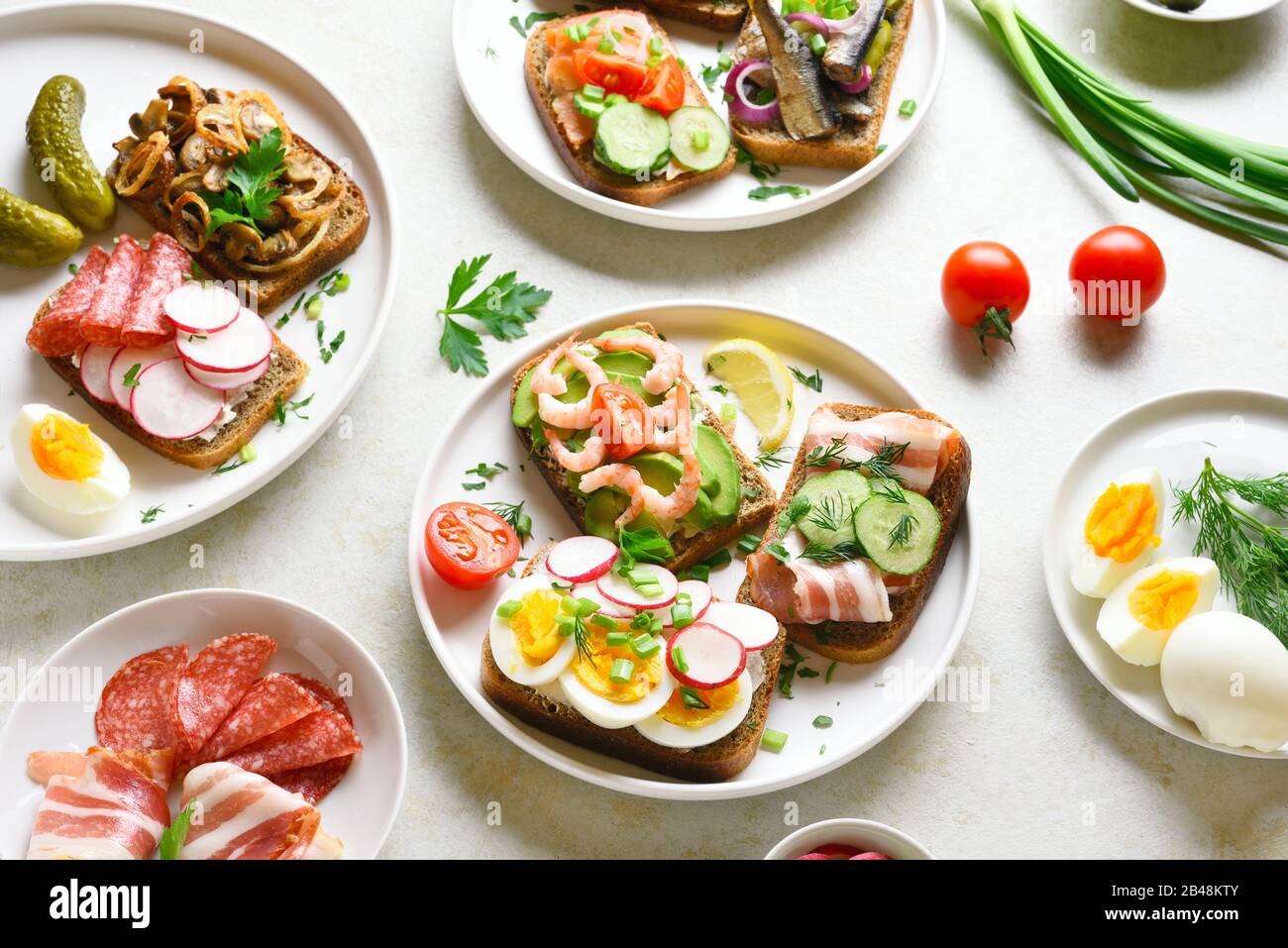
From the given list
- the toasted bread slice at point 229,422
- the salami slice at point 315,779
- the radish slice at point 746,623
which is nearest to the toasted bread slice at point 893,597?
the radish slice at point 746,623

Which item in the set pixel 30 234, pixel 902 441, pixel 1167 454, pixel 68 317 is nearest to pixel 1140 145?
pixel 1167 454

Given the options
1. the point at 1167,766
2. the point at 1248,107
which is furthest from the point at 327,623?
the point at 1248,107

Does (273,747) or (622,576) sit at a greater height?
(622,576)

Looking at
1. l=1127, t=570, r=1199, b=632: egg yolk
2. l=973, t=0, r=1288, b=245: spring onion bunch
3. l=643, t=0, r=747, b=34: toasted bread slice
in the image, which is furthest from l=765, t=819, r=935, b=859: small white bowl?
l=643, t=0, r=747, b=34: toasted bread slice

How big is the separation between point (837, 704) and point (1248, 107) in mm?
2990

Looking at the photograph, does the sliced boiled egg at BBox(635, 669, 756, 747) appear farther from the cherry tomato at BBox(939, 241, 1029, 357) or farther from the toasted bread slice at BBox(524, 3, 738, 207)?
the toasted bread slice at BBox(524, 3, 738, 207)

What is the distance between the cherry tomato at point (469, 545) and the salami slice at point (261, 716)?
54 cm

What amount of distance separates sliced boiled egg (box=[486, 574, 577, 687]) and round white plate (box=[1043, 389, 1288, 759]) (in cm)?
159

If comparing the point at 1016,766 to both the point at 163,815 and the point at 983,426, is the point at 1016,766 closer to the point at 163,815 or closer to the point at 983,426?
the point at 983,426

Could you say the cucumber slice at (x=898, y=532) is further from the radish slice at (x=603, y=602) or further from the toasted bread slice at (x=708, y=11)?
the toasted bread slice at (x=708, y=11)

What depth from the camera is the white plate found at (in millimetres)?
3281

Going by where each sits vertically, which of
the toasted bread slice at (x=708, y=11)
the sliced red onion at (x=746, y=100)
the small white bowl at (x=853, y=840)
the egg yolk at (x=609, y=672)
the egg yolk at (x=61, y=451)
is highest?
the toasted bread slice at (x=708, y=11)

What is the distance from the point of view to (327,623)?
3402 mm

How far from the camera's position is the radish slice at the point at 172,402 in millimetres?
3578
